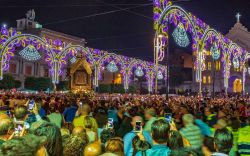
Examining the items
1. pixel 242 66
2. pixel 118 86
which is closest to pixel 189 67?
pixel 118 86

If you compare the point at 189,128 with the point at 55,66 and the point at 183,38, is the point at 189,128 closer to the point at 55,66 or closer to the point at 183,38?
the point at 183,38

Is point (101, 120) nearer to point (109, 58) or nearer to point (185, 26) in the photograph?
point (185, 26)

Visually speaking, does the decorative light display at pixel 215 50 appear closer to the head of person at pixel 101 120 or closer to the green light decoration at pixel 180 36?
the green light decoration at pixel 180 36

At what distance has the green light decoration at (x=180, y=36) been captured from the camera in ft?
80.5

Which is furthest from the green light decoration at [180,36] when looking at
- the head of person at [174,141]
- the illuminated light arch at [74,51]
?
the head of person at [174,141]

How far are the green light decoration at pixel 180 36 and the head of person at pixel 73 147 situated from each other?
20.8m

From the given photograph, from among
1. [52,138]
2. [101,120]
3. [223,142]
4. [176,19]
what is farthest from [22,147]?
[176,19]

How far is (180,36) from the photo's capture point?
82.9ft

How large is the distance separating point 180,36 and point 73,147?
72.1ft

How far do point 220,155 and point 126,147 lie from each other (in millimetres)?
1758

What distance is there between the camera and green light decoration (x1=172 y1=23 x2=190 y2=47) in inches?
966

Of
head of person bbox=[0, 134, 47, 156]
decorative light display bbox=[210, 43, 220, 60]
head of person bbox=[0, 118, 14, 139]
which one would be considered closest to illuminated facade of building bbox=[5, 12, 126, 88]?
decorative light display bbox=[210, 43, 220, 60]

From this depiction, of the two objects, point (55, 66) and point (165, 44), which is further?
point (55, 66)

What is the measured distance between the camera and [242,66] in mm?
52719
